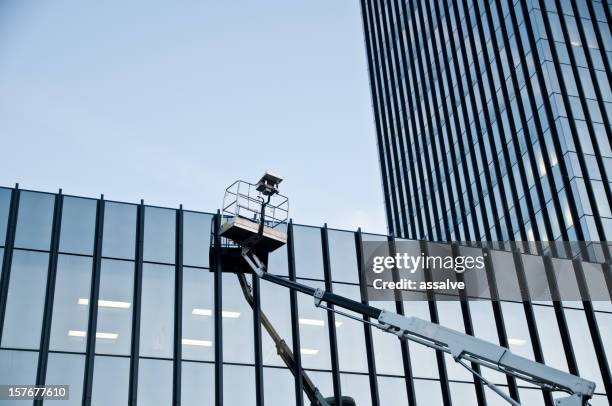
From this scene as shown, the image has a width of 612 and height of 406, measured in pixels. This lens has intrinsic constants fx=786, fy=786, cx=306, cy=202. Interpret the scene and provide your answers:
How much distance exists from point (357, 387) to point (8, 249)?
44.8ft

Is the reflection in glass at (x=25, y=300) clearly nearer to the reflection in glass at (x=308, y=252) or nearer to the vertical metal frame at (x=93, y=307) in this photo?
the vertical metal frame at (x=93, y=307)

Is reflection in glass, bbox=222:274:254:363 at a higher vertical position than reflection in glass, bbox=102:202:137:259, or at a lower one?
lower

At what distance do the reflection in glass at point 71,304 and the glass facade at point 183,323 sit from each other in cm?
4

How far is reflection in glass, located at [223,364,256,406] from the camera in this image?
90.2 ft

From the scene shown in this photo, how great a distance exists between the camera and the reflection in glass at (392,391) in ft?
96.5

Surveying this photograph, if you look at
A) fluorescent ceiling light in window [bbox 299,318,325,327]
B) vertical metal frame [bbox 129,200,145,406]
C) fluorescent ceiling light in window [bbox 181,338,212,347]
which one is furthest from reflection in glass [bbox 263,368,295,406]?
vertical metal frame [bbox 129,200,145,406]

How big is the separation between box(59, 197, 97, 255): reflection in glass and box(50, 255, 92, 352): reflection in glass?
17.1 inches

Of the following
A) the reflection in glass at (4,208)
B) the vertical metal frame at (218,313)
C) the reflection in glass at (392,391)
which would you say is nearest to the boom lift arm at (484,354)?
the vertical metal frame at (218,313)

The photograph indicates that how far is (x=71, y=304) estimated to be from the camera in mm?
27703

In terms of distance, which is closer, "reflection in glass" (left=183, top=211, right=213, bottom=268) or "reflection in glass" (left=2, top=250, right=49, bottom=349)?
"reflection in glass" (left=2, top=250, right=49, bottom=349)

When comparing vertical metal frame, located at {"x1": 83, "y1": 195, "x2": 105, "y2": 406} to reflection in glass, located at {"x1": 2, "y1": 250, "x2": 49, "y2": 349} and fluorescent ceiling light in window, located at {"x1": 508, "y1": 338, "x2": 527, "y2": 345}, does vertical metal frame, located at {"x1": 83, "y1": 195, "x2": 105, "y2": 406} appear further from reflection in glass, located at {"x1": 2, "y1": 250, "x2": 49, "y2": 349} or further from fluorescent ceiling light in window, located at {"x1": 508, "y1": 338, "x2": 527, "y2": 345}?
fluorescent ceiling light in window, located at {"x1": 508, "y1": 338, "x2": 527, "y2": 345}

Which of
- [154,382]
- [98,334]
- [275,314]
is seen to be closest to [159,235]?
[98,334]

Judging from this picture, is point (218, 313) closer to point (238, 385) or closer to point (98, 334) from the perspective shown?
point (238, 385)

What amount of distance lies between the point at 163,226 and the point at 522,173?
120 feet
